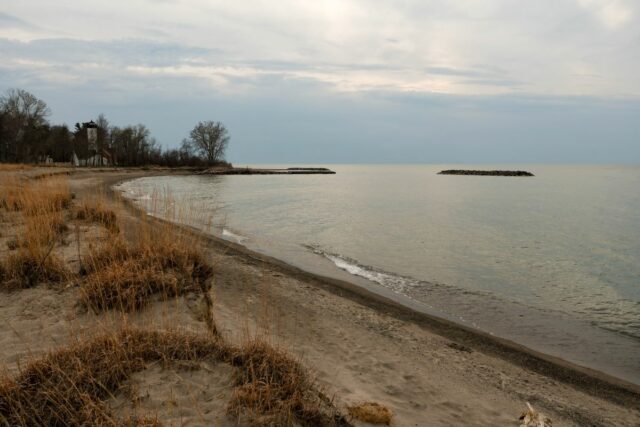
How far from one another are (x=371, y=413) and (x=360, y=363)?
1.96 m

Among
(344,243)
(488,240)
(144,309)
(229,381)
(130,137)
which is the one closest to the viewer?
(229,381)

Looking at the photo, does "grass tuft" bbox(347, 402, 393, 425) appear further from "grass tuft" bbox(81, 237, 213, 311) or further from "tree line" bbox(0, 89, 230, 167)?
"tree line" bbox(0, 89, 230, 167)

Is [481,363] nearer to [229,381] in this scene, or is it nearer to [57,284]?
[229,381]

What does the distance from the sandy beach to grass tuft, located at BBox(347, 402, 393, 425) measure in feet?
0.51

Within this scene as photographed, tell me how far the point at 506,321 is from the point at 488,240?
12584 millimetres

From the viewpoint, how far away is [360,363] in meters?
6.47

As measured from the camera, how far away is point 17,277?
7.15m

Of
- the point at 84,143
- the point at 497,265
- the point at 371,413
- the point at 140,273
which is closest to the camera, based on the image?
the point at 371,413

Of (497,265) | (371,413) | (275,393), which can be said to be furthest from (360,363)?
(497,265)

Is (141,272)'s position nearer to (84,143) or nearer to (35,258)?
Result: (35,258)

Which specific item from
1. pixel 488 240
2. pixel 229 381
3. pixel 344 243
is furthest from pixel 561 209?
pixel 229 381

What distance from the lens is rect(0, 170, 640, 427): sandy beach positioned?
440 centimetres

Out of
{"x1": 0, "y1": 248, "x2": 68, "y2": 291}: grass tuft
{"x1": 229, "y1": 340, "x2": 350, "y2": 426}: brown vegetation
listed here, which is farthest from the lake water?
{"x1": 229, "y1": 340, "x2": 350, "y2": 426}: brown vegetation

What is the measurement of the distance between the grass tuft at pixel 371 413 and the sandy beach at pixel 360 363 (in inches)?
6.2
